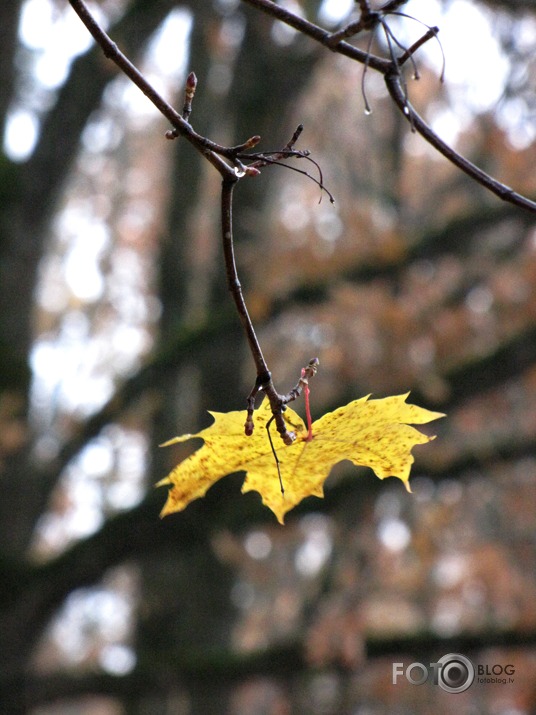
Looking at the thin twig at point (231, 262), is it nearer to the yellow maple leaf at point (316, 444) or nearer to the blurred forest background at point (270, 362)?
the yellow maple leaf at point (316, 444)

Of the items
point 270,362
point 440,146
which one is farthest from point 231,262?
point 270,362

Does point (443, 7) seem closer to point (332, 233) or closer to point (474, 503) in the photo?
point (332, 233)

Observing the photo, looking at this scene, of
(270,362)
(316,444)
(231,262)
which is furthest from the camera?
(270,362)

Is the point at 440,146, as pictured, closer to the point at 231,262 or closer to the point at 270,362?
the point at 231,262

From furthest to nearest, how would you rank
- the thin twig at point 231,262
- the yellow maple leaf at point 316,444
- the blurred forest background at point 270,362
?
1. the blurred forest background at point 270,362
2. the yellow maple leaf at point 316,444
3. the thin twig at point 231,262

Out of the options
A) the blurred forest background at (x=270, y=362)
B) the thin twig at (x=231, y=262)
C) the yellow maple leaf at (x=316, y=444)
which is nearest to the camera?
the thin twig at (x=231, y=262)

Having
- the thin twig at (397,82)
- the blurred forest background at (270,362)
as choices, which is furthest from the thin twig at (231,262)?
the blurred forest background at (270,362)

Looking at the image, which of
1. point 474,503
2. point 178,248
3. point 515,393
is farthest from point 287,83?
point 474,503

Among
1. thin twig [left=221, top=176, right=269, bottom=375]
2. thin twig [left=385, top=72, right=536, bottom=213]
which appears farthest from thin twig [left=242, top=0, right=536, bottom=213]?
thin twig [left=221, top=176, right=269, bottom=375]

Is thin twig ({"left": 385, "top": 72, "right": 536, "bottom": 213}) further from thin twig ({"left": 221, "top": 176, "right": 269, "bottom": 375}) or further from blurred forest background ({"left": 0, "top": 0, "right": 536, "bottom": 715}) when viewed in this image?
blurred forest background ({"left": 0, "top": 0, "right": 536, "bottom": 715})
